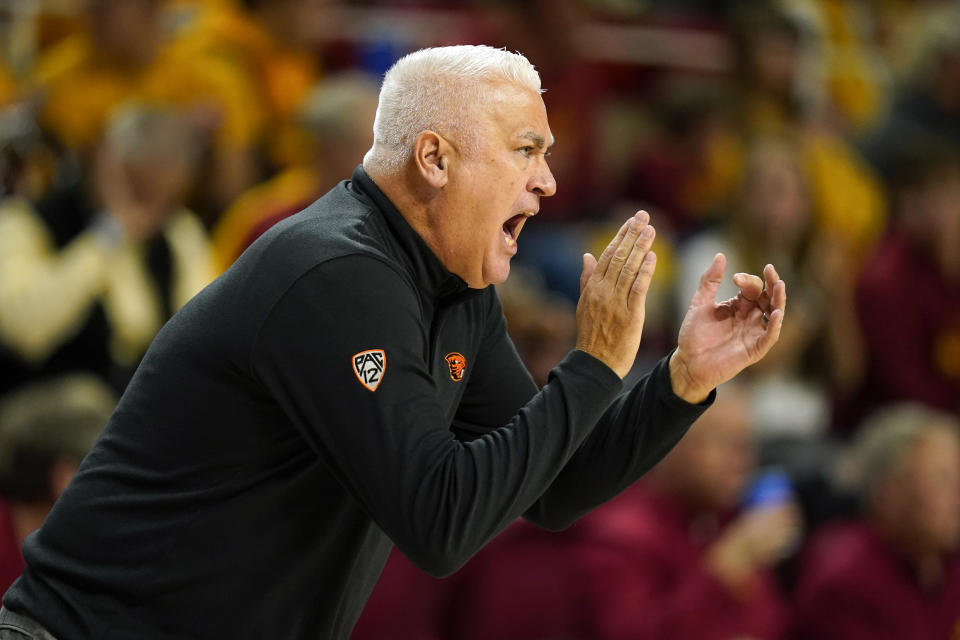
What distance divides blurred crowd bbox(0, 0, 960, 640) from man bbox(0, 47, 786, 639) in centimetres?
154

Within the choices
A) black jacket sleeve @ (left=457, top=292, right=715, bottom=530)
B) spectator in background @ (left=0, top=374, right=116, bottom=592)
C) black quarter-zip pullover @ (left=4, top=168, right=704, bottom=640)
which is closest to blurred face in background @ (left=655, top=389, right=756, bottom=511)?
spectator in background @ (left=0, top=374, right=116, bottom=592)

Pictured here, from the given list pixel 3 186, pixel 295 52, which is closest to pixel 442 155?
pixel 3 186

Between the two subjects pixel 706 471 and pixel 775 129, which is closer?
pixel 706 471

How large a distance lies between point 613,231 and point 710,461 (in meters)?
1.62

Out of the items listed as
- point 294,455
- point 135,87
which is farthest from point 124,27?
point 294,455

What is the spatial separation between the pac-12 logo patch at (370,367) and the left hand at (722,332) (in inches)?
22.7

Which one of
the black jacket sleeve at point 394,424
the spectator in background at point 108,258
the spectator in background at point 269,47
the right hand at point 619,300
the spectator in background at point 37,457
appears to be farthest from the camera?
the spectator in background at point 269,47

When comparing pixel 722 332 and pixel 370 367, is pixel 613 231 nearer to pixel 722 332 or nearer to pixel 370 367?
pixel 722 332

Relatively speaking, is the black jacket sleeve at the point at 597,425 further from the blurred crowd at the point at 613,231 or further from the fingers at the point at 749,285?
the blurred crowd at the point at 613,231

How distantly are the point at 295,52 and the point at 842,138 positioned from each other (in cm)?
275

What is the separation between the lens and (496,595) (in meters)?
4.13

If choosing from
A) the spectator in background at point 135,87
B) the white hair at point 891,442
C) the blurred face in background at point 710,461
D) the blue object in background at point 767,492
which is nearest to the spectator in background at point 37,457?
the spectator in background at point 135,87

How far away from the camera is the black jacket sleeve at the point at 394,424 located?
1.93 metres

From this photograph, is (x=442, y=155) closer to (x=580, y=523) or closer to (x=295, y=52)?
(x=580, y=523)
